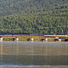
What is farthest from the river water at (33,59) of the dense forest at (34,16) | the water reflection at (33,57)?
the dense forest at (34,16)

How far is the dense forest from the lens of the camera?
11956cm

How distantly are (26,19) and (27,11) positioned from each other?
70.2 ft

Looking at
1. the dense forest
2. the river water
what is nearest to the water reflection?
the river water

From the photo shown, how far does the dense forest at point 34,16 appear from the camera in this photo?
4707 inches

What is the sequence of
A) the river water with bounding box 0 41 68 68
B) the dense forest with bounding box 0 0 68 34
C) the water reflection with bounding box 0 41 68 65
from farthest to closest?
the dense forest with bounding box 0 0 68 34
the water reflection with bounding box 0 41 68 65
the river water with bounding box 0 41 68 68

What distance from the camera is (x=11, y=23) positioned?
133 metres

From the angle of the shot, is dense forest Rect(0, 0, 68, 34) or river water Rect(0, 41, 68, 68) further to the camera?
dense forest Rect(0, 0, 68, 34)

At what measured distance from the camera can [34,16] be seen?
147375 mm

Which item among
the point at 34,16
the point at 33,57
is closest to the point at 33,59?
the point at 33,57

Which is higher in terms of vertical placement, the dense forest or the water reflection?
the dense forest

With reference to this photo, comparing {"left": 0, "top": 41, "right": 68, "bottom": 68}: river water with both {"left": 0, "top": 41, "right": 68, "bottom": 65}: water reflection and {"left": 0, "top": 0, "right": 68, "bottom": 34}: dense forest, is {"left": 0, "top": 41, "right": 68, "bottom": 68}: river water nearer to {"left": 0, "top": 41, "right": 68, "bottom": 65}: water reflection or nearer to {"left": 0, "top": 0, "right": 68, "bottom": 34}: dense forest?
{"left": 0, "top": 41, "right": 68, "bottom": 65}: water reflection

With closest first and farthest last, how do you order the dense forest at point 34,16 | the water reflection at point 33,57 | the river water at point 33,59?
the river water at point 33,59
the water reflection at point 33,57
the dense forest at point 34,16

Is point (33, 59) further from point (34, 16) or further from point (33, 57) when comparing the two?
point (34, 16)

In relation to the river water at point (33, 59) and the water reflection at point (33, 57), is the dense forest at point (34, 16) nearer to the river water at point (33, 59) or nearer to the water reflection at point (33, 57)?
the water reflection at point (33, 57)
